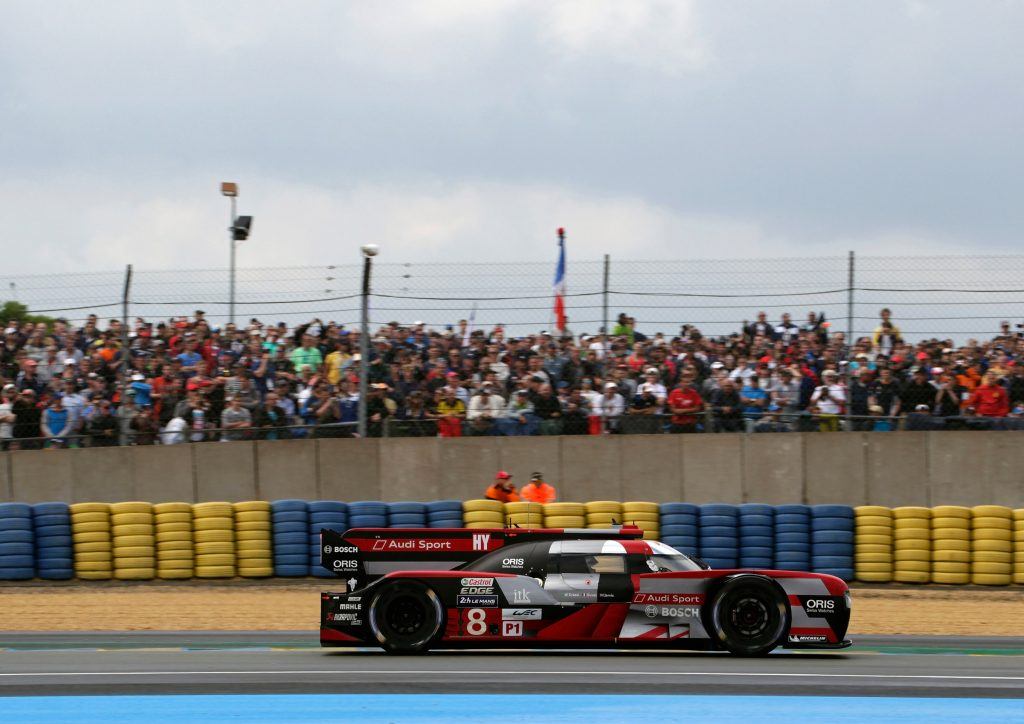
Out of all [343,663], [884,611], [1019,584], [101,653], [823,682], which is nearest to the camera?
[823,682]

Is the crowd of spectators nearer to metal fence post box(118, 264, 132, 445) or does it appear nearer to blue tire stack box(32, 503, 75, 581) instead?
metal fence post box(118, 264, 132, 445)

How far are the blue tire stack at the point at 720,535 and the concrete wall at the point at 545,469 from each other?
5.19 ft

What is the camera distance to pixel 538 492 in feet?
55.6

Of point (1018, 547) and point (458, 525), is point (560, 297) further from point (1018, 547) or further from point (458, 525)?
point (1018, 547)

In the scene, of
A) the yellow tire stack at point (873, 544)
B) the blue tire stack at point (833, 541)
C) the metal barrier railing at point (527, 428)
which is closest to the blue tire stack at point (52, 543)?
the metal barrier railing at point (527, 428)

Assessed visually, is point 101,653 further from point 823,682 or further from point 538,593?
point 823,682

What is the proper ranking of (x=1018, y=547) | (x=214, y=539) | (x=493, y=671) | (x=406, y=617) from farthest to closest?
(x=214, y=539) < (x=1018, y=547) < (x=406, y=617) < (x=493, y=671)

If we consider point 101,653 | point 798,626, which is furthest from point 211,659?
point 798,626

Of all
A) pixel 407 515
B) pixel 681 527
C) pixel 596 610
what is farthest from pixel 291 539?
pixel 596 610

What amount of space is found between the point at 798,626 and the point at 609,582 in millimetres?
1444

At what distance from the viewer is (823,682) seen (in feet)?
29.1

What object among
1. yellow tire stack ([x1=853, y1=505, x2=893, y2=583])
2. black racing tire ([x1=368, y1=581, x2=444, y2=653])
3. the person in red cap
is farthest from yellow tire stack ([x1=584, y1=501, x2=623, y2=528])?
black racing tire ([x1=368, y1=581, x2=444, y2=653])

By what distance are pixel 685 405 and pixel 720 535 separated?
7.33 ft

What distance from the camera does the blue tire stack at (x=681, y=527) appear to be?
16.4 metres
